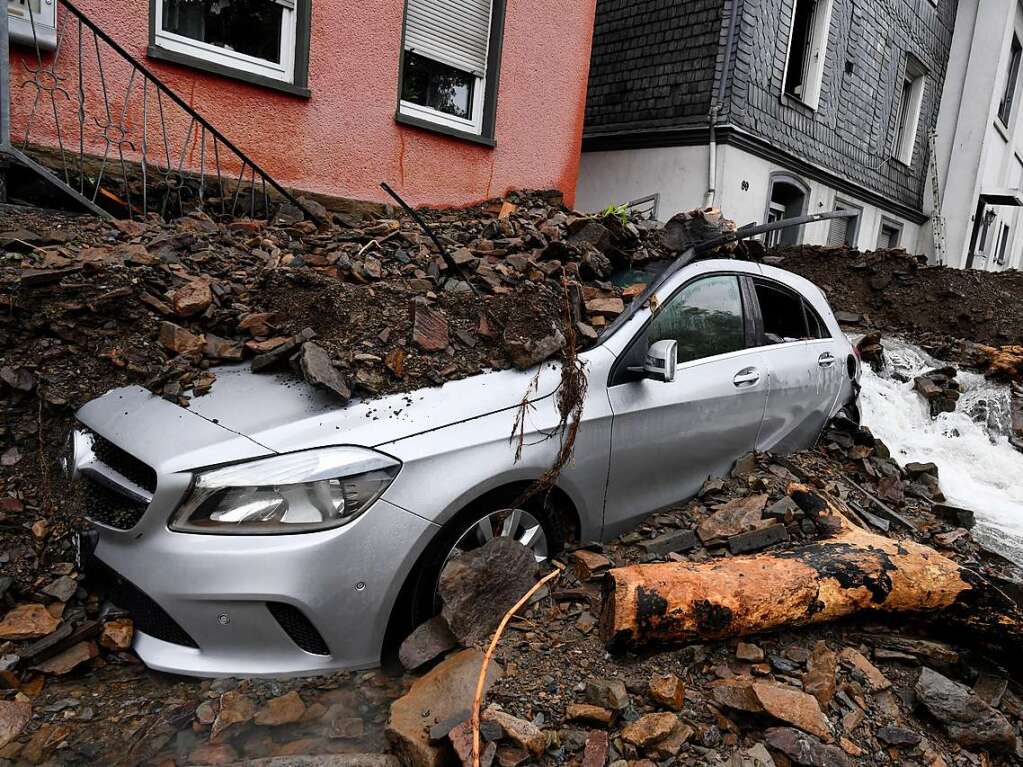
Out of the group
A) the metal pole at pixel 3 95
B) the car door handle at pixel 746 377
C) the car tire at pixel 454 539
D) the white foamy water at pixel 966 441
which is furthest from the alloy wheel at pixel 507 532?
the metal pole at pixel 3 95

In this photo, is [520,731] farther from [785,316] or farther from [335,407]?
[785,316]

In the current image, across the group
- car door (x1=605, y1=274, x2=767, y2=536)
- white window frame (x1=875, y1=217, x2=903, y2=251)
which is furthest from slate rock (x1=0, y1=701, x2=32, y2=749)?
white window frame (x1=875, y1=217, x2=903, y2=251)

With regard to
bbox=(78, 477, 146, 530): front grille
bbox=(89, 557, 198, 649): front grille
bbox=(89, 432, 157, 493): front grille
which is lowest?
bbox=(89, 557, 198, 649): front grille

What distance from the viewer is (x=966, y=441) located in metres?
6.92

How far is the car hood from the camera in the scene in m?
2.54

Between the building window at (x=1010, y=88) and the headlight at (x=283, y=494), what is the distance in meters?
22.8

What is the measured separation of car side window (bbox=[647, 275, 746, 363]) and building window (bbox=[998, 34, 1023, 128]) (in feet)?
66.6

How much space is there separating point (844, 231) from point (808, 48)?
4487 mm

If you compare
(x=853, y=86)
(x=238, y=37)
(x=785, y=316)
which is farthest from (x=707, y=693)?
(x=853, y=86)

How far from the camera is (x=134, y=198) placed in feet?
18.5

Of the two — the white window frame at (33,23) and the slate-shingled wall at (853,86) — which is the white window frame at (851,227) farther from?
the white window frame at (33,23)

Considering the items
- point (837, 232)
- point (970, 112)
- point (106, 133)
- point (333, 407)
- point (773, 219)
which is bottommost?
point (333, 407)

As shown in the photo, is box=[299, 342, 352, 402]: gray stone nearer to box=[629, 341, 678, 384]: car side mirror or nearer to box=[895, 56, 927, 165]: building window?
box=[629, 341, 678, 384]: car side mirror

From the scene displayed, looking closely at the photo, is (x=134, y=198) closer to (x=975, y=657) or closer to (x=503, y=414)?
(x=503, y=414)
